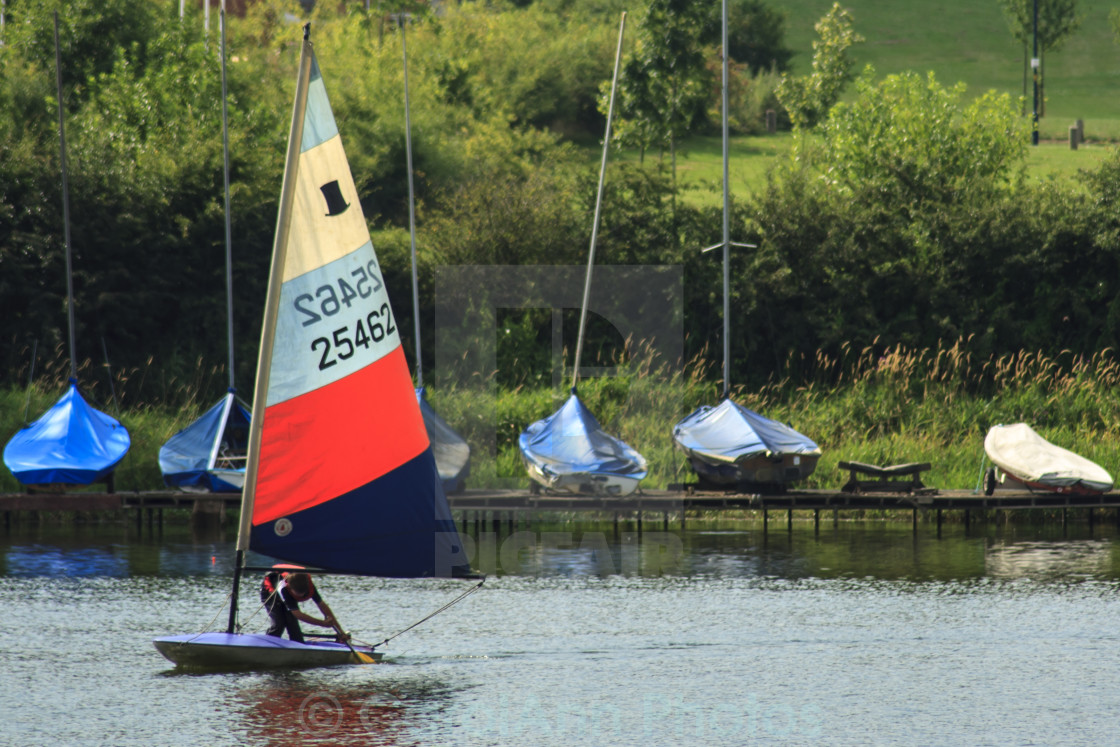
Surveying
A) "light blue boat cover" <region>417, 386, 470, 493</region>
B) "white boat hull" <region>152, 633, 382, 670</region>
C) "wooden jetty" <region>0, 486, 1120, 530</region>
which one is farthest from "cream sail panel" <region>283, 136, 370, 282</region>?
"wooden jetty" <region>0, 486, 1120, 530</region>

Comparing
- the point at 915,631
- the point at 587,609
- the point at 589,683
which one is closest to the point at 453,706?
the point at 589,683

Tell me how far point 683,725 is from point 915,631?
5.43m

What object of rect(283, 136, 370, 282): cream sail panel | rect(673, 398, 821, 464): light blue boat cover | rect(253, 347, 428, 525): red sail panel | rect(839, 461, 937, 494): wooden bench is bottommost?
rect(839, 461, 937, 494): wooden bench

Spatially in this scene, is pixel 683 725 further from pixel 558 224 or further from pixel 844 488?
pixel 558 224

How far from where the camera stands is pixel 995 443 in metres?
26.8

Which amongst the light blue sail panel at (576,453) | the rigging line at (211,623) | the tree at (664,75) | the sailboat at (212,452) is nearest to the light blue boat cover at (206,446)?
the sailboat at (212,452)

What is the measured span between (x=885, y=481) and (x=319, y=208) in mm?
15292

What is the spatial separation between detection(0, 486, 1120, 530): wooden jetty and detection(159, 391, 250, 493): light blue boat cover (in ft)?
0.92

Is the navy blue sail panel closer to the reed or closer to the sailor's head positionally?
the sailor's head

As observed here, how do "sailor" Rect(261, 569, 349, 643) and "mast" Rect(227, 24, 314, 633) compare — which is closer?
"mast" Rect(227, 24, 314, 633)

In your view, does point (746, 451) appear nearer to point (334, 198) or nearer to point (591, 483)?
point (591, 483)

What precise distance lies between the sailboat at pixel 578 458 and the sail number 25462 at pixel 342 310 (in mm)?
10462

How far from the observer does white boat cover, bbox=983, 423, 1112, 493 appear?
25719 millimetres

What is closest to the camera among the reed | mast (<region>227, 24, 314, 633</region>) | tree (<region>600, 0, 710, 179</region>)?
mast (<region>227, 24, 314, 633</region>)
